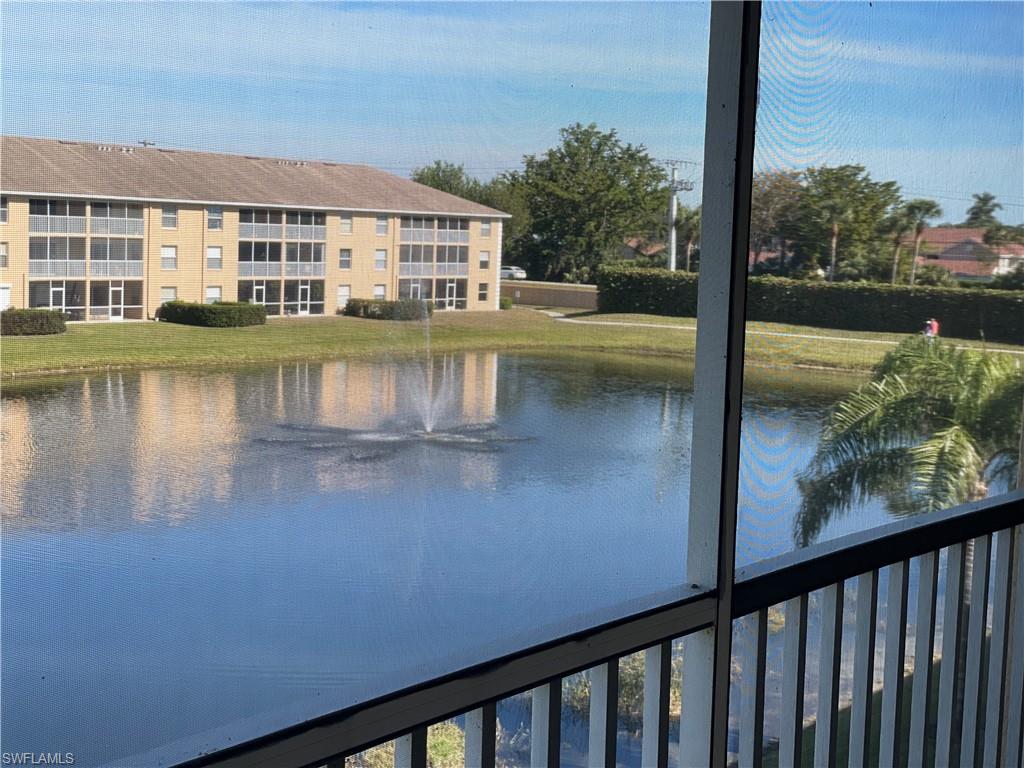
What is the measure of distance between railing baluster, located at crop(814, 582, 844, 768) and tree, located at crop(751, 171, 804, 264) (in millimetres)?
→ 665

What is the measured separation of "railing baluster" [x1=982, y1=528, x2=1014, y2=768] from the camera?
2396 millimetres

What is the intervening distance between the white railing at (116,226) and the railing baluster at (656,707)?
102cm

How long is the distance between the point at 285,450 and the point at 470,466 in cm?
28

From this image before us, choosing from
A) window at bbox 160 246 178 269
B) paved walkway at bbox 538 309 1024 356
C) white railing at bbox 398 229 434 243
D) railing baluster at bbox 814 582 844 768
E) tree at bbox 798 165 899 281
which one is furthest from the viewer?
tree at bbox 798 165 899 281

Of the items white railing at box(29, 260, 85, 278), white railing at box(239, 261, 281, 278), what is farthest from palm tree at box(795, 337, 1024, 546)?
white railing at box(29, 260, 85, 278)

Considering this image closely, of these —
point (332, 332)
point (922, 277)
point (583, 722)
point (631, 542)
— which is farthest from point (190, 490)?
point (922, 277)

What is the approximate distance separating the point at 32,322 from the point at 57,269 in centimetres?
6

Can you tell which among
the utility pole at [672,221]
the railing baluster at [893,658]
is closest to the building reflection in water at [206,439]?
the utility pole at [672,221]

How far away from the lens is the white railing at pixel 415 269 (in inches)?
53.6

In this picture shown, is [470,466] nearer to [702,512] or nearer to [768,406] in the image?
[702,512]

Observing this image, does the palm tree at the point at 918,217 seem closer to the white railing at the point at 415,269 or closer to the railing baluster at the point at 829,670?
the railing baluster at the point at 829,670

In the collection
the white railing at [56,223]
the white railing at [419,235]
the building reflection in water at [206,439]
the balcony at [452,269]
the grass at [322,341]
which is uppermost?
the white railing at [419,235]

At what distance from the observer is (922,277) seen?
7.93ft

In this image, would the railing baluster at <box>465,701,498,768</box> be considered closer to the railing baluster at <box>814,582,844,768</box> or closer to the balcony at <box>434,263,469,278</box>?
the balcony at <box>434,263,469,278</box>
